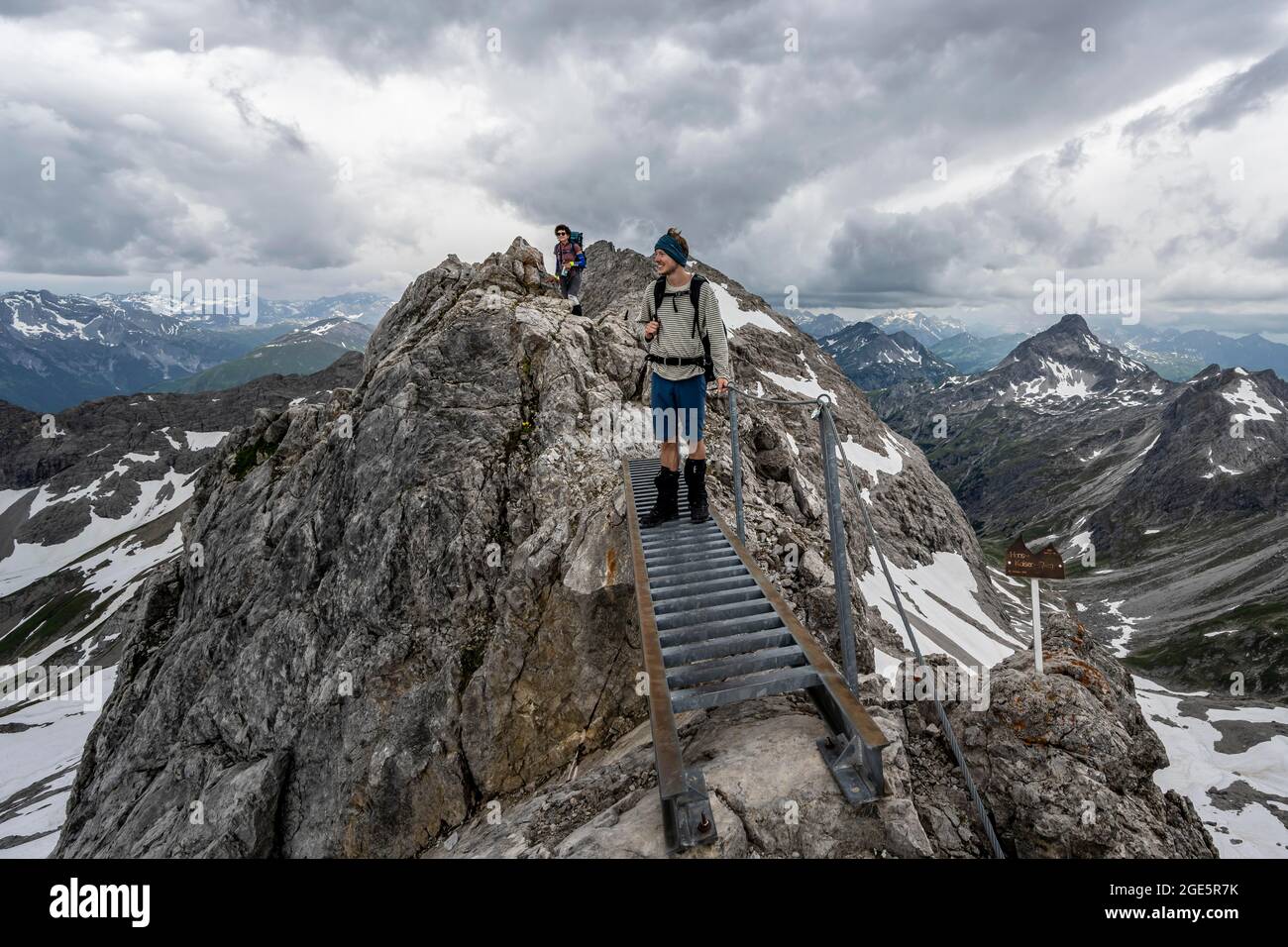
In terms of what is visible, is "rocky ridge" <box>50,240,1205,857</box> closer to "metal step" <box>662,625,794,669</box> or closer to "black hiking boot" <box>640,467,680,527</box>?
"metal step" <box>662,625,794,669</box>

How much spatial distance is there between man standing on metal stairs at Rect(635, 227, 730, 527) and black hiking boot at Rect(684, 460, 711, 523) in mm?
657

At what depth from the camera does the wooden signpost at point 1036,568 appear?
7496 millimetres

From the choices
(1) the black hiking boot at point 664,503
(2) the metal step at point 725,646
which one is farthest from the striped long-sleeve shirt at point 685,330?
(2) the metal step at point 725,646

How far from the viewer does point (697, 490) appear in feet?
37.2

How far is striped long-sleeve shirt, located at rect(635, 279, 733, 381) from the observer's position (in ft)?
32.5

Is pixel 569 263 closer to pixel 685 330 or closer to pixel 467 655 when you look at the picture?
pixel 685 330

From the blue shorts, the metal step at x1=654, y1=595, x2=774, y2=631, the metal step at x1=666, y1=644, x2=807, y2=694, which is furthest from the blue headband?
the metal step at x1=666, y1=644, x2=807, y2=694

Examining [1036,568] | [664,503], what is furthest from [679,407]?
[1036,568]

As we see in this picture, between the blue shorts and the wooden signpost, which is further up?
the blue shorts

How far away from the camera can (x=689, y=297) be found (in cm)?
989

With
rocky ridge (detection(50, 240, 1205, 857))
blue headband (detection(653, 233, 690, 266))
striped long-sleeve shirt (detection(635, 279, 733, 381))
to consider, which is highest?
blue headband (detection(653, 233, 690, 266))

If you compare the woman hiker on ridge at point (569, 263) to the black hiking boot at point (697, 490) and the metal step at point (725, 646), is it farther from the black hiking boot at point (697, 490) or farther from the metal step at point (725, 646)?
the metal step at point (725, 646)

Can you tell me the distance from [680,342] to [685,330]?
0.22 metres
